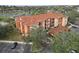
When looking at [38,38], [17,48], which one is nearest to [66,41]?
[38,38]

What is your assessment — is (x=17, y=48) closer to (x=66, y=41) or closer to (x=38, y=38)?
(x=38, y=38)

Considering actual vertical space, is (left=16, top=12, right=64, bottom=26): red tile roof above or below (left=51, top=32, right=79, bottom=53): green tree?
above

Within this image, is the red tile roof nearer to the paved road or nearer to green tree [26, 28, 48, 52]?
green tree [26, 28, 48, 52]

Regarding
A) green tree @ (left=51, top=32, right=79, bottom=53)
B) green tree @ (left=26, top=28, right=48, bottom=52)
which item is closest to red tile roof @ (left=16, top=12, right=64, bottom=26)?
green tree @ (left=26, top=28, right=48, bottom=52)

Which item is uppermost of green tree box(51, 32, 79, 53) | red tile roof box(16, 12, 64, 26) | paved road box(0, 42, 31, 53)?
red tile roof box(16, 12, 64, 26)

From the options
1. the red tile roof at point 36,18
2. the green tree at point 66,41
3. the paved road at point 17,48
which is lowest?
the paved road at point 17,48

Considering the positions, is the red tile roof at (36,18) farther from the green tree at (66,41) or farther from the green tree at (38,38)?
the green tree at (66,41)

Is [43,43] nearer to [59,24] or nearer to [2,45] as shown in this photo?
[59,24]

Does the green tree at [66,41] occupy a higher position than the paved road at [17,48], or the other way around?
Result: the green tree at [66,41]

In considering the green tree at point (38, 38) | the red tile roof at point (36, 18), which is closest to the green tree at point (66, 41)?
the green tree at point (38, 38)
